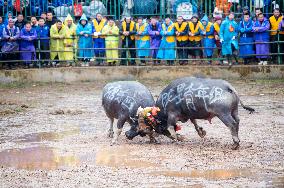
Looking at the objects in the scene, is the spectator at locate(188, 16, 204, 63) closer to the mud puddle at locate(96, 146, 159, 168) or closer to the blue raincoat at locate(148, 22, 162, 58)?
the blue raincoat at locate(148, 22, 162, 58)

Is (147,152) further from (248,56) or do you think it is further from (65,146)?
(248,56)

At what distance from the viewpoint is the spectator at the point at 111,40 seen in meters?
23.0

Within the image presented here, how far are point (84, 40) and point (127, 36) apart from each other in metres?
1.30

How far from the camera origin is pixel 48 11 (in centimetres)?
2383

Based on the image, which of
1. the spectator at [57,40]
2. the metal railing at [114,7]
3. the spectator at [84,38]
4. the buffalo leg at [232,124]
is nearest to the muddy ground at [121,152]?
the buffalo leg at [232,124]

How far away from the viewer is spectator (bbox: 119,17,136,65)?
22812 mm

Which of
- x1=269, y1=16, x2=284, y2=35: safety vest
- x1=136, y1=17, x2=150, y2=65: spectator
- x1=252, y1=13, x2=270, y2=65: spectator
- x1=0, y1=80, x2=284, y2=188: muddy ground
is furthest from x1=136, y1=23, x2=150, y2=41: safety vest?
x1=0, y1=80, x2=284, y2=188: muddy ground

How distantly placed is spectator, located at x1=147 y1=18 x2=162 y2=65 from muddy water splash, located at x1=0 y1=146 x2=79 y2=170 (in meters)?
9.71

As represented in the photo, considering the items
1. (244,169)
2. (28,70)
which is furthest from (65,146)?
(28,70)

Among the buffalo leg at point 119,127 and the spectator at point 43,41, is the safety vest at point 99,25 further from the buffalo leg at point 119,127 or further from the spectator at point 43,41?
the buffalo leg at point 119,127

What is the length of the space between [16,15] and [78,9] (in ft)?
6.33

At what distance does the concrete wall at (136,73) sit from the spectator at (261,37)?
0.48 metres

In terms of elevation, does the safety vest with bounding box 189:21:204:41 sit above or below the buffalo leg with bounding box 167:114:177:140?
above

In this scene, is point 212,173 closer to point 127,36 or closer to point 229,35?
point 229,35
